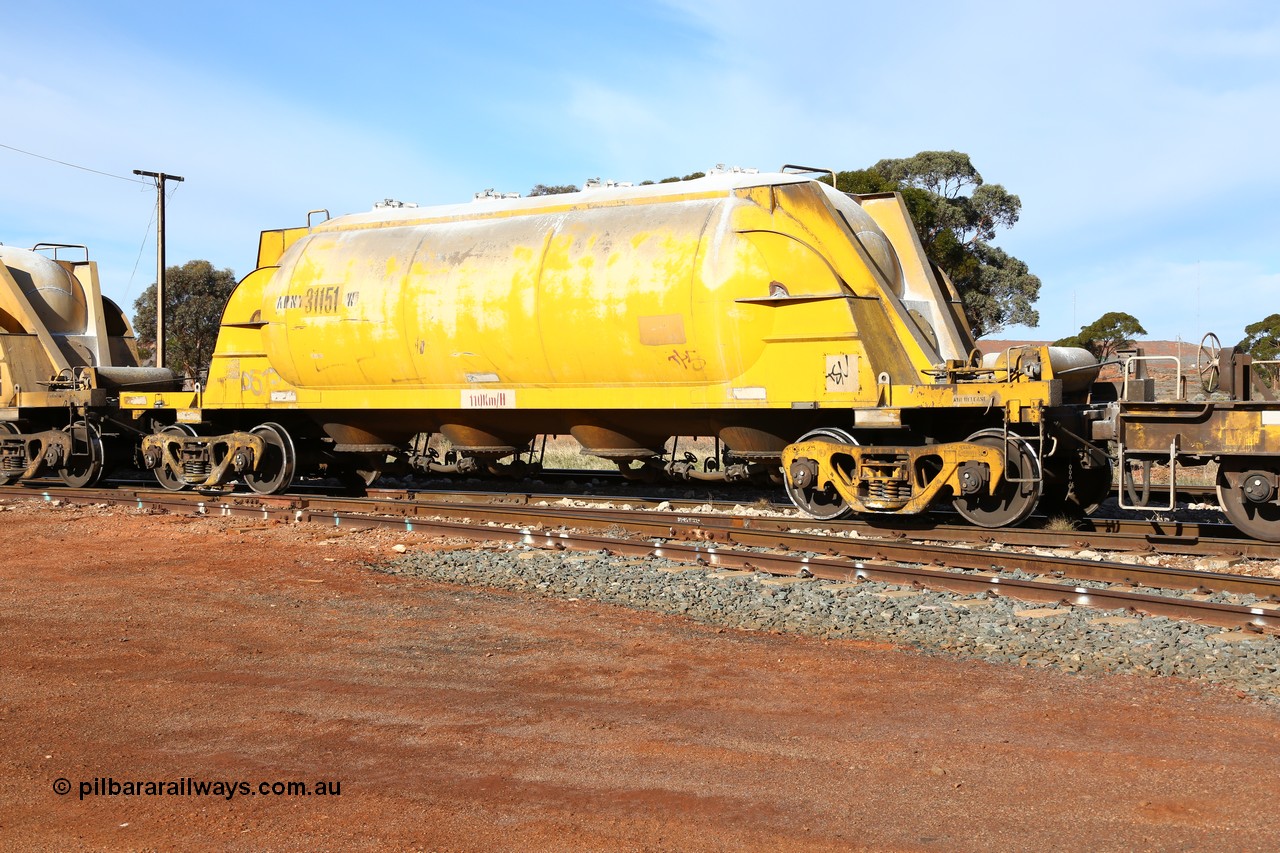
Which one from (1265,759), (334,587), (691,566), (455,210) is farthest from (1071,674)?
(455,210)

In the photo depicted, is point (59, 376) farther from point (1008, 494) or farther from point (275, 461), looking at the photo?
point (1008, 494)

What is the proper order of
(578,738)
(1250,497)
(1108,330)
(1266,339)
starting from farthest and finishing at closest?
(1108,330) → (1266,339) → (1250,497) → (578,738)

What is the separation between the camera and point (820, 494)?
12.3m

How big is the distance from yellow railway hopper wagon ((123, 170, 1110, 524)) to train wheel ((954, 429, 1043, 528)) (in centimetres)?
2

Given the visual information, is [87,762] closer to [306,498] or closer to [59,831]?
[59,831]

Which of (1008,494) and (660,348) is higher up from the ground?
(660,348)

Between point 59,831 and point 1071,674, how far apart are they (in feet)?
17.3

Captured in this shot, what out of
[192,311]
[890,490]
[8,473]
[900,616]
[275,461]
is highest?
[192,311]

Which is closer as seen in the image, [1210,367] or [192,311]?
[1210,367]

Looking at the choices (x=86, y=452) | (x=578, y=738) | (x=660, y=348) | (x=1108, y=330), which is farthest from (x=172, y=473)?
(x=1108, y=330)

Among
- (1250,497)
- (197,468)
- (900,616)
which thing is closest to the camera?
(900,616)

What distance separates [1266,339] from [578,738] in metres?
31.6

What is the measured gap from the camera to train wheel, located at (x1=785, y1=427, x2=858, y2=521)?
1180 centimetres

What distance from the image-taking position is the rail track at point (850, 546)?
8203mm
